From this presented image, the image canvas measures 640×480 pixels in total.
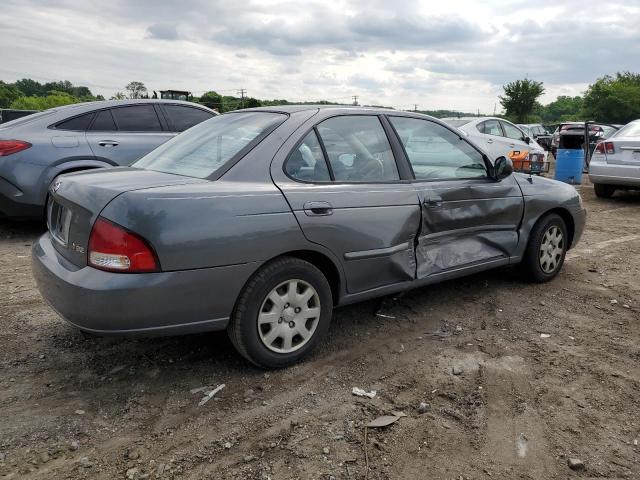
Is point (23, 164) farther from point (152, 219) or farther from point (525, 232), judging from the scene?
point (525, 232)

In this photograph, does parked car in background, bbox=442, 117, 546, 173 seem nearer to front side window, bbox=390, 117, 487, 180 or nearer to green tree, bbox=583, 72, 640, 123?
front side window, bbox=390, 117, 487, 180

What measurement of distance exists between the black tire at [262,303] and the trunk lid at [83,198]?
25.4 inches

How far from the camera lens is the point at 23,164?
20.2ft

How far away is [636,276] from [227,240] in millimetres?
4407

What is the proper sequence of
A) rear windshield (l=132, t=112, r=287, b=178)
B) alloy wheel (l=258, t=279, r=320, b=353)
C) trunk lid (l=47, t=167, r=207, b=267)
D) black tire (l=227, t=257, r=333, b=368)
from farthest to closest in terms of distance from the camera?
rear windshield (l=132, t=112, r=287, b=178) → alloy wheel (l=258, t=279, r=320, b=353) → black tire (l=227, t=257, r=333, b=368) → trunk lid (l=47, t=167, r=207, b=267)

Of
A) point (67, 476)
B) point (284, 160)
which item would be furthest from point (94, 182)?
point (67, 476)

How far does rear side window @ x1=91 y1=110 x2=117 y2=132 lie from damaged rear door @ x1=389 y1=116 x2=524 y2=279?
4270 millimetres

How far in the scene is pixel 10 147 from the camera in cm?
614

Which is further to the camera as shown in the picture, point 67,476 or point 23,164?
point 23,164

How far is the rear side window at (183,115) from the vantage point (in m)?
7.34

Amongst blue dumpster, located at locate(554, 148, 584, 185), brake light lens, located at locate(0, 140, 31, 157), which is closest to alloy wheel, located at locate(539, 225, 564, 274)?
brake light lens, located at locate(0, 140, 31, 157)

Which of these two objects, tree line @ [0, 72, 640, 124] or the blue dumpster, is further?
tree line @ [0, 72, 640, 124]

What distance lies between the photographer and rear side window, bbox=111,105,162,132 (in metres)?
6.88

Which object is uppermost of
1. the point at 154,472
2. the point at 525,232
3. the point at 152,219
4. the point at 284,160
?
the point at 284,160
